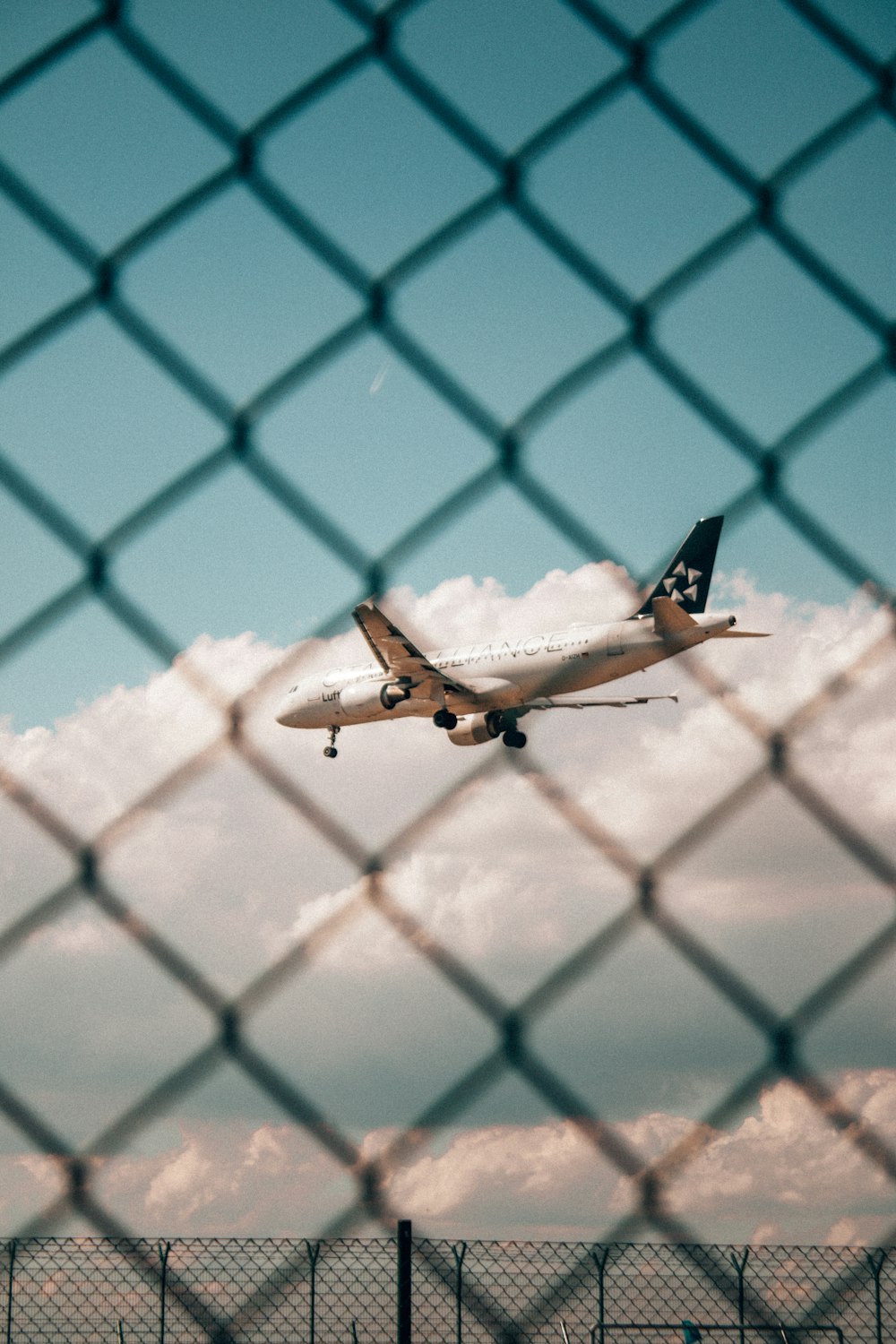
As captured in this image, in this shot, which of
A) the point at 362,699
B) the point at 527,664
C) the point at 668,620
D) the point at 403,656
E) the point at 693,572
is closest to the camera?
the point at 668,620

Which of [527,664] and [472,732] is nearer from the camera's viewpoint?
[527,664]

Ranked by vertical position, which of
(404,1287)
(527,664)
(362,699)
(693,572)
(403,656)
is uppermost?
(362,699)

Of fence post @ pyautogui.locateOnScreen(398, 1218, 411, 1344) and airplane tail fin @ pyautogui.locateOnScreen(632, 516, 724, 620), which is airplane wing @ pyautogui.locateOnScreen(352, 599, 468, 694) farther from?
fence post @ pyautogui.locateOnScreen(398, 1218, 411, 1344)

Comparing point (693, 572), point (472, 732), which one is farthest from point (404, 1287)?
point (472, 732)

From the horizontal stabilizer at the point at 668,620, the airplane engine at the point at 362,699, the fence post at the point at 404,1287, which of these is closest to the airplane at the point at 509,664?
the airplane engine at the point at 362,699

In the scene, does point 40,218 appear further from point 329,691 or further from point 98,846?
point 329,691

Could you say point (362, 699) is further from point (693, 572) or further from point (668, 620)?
point (668, 620)

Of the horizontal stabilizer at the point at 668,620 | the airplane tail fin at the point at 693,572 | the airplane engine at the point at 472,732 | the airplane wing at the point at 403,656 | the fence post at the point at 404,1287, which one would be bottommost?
the fence post at the point at 404,1287

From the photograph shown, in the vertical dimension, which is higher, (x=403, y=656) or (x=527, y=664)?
(x=403, y=656)

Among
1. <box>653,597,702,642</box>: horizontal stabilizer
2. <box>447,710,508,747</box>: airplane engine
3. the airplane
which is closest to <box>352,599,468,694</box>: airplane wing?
the airplane

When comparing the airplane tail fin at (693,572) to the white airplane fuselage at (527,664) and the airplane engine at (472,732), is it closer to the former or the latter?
the white airplane fuselage at (527,664)
